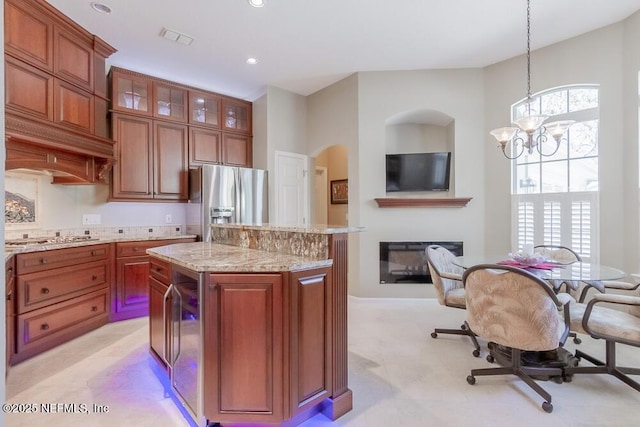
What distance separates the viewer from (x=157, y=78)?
3967 millimetres

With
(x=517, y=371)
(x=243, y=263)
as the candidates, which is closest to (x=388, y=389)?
(x=517, y=371)

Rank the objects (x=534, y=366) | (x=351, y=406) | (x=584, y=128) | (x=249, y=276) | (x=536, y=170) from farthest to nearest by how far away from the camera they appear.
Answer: (x=536, y=170)
(x=584, y=128)
(x=534, y=366)
(x=351, y=406)
(x=249, y=276)

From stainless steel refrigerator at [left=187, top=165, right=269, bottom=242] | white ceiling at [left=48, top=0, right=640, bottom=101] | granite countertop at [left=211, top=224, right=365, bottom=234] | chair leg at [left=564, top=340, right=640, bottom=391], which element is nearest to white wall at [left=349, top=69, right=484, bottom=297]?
white ceiling at [left=48, top=0, right=640, bottom=101]

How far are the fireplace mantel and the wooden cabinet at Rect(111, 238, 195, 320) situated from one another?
2.96 meters

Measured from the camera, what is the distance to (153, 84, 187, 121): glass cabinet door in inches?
157

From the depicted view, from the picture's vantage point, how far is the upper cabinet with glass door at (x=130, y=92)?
364 cm

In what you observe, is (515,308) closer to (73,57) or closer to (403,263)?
(403,263)

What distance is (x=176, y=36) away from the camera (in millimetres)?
3277

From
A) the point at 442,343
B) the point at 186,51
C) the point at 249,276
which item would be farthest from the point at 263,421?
the point at 186,51

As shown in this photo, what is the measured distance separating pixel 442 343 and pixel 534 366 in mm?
737

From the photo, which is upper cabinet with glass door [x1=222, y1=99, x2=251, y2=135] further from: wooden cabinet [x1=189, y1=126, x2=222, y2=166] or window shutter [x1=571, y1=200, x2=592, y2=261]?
window shutter [x1=571, y1=200, x2=592, y2=261]

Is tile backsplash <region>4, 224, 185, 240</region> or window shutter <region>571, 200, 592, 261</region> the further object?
window shutter <region>571, 200, 592, 261</region>

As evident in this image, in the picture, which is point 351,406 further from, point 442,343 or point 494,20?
point 494,20

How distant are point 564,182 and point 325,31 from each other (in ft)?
10.5
